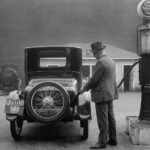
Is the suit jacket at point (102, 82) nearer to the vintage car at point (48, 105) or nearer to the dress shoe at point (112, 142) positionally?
the vintage car at point (48, 105)

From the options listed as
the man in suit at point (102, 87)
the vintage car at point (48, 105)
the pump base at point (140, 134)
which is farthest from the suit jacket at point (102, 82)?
the pump base at point (140, 134)

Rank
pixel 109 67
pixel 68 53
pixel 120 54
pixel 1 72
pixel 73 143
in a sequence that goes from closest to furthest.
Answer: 1. pixel 109 67
2. pixel 73 143
3. pixel 68 53
4. pixel 1 72
5. pixel 120 54

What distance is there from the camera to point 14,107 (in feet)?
21.7

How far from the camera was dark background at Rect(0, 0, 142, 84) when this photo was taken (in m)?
22.5

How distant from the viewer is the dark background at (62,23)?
73.7 feet

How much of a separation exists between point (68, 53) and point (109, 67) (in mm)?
2389

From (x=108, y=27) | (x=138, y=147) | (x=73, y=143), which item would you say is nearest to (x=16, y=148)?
(x=73, y=143)

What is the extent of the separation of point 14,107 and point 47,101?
80cm

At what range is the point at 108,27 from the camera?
22.8m

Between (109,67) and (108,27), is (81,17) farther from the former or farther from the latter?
(109,67)

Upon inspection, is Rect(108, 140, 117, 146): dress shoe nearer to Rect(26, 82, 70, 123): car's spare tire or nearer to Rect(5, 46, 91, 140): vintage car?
Rect(5, 46, 91, 140): vintage car

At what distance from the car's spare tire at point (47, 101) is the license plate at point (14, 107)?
0.37 m

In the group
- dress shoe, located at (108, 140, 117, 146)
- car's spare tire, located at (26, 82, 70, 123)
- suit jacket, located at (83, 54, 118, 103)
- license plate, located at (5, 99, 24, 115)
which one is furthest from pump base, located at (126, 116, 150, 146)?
license plate, located at (5, 99, 24, 115)

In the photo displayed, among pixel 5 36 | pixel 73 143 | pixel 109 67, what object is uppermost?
pixel 5 36
